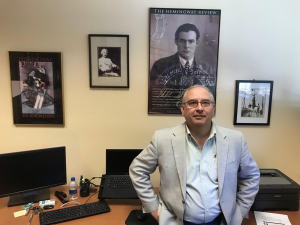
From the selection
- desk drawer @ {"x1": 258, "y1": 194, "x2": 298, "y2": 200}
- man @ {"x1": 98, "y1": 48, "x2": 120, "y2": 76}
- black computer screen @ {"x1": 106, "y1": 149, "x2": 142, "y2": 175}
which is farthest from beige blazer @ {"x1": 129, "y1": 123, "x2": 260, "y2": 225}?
man @ {"x1": 98, "y1": 48, "x2": 120, "y2": 76}

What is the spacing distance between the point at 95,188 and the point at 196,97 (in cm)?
126

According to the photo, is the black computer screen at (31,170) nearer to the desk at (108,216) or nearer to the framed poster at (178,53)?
the desk at (108,216)

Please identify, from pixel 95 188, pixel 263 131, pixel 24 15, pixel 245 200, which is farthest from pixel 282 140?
pixel 24 15

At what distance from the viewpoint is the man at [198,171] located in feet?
4.05

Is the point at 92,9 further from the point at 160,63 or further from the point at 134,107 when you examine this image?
the point at 134,107

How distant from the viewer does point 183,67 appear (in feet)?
5.89

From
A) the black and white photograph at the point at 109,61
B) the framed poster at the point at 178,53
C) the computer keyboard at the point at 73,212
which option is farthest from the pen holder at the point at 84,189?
the black and white photograph at the point at 109,61

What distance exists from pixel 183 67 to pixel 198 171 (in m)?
0.95

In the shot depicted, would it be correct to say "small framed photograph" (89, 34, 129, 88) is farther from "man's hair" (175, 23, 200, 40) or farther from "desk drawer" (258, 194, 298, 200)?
"desk drawer" (258, 194, 298, 200)

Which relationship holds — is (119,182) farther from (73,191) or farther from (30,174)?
(30,174)

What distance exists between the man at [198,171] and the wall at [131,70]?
1.82 ft

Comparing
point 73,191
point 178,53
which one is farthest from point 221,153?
point 73,191

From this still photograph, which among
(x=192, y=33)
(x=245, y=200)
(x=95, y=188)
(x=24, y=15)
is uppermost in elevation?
(x=24, y=15)

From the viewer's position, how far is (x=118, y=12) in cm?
174
